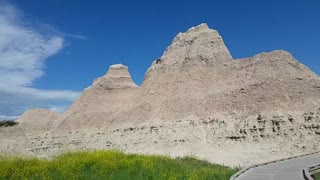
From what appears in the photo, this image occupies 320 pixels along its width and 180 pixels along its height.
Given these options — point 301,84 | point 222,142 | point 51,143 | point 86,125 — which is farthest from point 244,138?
point 51,143

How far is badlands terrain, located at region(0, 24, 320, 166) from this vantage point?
4522cm

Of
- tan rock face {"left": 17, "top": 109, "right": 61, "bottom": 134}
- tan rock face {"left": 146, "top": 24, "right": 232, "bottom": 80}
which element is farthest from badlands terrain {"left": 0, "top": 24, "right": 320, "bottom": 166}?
tan rock face {"left": 17, "top": 109, "right": 61, "bottom": 134}

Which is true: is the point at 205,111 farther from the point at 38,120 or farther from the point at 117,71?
the point at 38,120

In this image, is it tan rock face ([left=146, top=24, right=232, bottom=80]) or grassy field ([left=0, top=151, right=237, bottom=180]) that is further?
tan rock face ([left=146, top=24, right=232, bottom=80])

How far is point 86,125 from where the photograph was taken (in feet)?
230

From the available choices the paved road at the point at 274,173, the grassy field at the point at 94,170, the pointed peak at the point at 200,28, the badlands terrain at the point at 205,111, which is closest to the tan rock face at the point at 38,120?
the badlands terrain at the point at 205,111

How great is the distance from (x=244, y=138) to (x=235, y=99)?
713 centimetres

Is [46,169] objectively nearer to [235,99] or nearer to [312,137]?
[312,137]

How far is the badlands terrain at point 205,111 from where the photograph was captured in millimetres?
45219

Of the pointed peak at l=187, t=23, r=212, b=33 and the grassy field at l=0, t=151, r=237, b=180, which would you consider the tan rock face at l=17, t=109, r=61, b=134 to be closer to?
the pointed peak at l=187, t=23, r=212, b=33

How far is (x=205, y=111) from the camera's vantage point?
179 feet

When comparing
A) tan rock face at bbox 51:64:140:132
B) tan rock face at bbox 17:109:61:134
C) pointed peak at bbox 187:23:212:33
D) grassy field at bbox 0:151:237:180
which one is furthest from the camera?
tan rock face at bbox 17:109:61:134

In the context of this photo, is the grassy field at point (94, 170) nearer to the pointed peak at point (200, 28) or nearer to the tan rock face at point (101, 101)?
the tan rock face at point (101, 101)

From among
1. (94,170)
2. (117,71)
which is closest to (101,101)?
(117,71)
